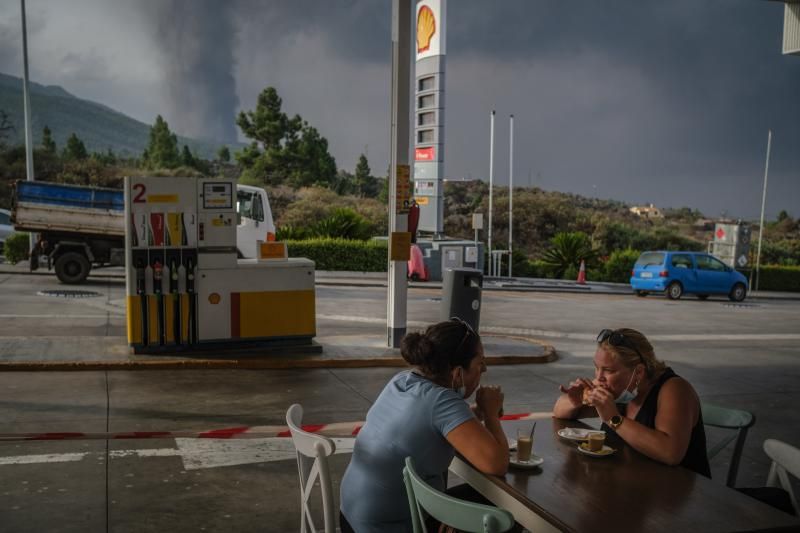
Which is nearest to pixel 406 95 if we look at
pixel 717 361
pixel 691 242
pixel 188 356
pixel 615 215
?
pixel 188 356

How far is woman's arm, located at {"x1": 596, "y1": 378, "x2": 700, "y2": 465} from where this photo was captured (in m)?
3.50

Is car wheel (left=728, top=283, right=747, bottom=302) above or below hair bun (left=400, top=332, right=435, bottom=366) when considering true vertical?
below

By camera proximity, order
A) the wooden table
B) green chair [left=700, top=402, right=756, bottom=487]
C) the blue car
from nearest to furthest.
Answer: the wooden table → green chair [left=700, top=402, right=756, bottom=487] → the blue car

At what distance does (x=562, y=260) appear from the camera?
33.0 m

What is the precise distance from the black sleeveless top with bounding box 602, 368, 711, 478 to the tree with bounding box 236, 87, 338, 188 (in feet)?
176

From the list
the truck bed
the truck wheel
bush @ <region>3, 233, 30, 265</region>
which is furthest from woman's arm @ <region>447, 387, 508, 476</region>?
bush @ <region>3, 233, 30, 265</region>

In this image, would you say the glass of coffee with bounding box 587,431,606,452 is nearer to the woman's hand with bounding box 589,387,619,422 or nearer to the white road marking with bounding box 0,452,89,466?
the woman's hand with bounding box 589,387,619,422

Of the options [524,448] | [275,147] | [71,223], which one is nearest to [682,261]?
[71,223]

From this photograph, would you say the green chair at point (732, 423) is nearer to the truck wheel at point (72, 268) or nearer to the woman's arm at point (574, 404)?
the woman's arm at point (574, 404)

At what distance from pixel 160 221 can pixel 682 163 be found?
64139mm

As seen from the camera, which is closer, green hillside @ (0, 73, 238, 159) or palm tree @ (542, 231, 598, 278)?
palm tree @ (542, 231, 598, 278)

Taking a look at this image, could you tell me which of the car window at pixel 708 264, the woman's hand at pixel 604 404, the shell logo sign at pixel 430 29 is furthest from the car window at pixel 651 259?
the woman's hand at pixel 604 404

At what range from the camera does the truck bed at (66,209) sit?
58.9ft

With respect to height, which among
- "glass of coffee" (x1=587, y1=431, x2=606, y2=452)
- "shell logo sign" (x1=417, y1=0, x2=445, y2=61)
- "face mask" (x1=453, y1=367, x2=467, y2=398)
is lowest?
"glass of coffee" (x1=587, y1=431, x2=606, y2=452)
